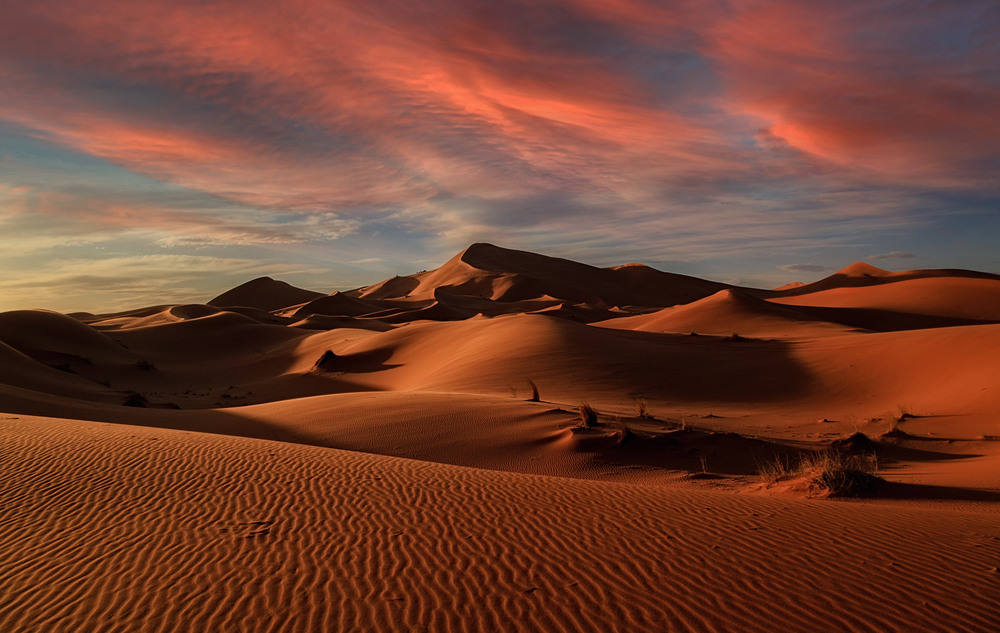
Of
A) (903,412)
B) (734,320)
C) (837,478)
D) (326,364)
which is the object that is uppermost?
(734,320)

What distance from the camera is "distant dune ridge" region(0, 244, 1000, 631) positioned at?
386 cm

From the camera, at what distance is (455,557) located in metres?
4.65

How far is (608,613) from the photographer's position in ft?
12.4

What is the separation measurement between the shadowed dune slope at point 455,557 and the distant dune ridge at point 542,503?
25 mm

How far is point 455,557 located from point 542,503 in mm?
1735

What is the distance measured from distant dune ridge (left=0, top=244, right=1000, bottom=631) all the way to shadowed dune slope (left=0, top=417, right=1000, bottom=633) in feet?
0.08

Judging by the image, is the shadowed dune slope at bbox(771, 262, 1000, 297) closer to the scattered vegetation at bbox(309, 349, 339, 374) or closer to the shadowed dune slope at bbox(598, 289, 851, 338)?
the shadowed dune slope at bbox(598, 289, 851, 338)

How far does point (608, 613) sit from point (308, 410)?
13.5 metres

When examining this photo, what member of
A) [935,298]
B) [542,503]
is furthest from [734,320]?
[542,503]

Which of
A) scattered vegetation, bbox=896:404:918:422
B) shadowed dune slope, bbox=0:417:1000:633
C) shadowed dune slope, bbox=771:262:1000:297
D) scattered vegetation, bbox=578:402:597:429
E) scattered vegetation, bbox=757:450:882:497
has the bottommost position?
scattered vegetation, bbox=896:404:918:422

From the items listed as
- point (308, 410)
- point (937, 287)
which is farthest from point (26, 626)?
point (937, 287)

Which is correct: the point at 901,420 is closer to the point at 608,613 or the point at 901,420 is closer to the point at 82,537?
the point at 608,613

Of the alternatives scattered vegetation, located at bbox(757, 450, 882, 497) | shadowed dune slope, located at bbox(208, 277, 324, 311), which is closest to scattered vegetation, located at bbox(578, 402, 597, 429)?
scattered vegetation, located at bbox(757, 450, 882, 497)

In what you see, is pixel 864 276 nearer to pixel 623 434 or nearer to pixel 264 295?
pixel 623 434
